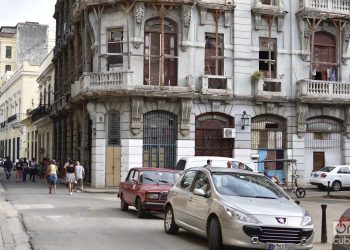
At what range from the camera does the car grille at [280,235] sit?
9.89 meters

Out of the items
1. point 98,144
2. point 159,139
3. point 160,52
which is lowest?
point 98,144

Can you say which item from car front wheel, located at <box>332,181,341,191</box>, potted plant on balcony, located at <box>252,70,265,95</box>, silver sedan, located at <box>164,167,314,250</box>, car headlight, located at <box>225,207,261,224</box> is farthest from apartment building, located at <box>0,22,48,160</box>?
car headlight, located at <box>225,207,261,224</box>

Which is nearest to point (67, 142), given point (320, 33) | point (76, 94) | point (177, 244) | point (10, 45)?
point (76, 94)

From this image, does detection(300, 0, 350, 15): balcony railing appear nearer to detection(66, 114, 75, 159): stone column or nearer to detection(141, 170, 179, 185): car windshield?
detection(66, 114, 75, 159): stone column

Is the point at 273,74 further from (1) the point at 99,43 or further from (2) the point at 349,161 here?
(1) the point at 99,43

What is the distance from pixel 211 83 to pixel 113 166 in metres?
7.05

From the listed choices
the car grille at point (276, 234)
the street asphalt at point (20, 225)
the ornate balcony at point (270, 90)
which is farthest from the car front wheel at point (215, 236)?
the ornate balcony at point (270, 90)

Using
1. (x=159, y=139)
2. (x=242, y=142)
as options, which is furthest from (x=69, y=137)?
(x=242, y=142)

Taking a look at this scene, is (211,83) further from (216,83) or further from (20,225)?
(20,225)

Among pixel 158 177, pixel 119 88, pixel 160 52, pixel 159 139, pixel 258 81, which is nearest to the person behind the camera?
pixel 158 177

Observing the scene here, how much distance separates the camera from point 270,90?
105 feet

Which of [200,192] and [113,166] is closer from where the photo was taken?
[200,192]

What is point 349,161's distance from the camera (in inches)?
1321

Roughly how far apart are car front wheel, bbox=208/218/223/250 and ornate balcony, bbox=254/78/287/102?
21.3 m
